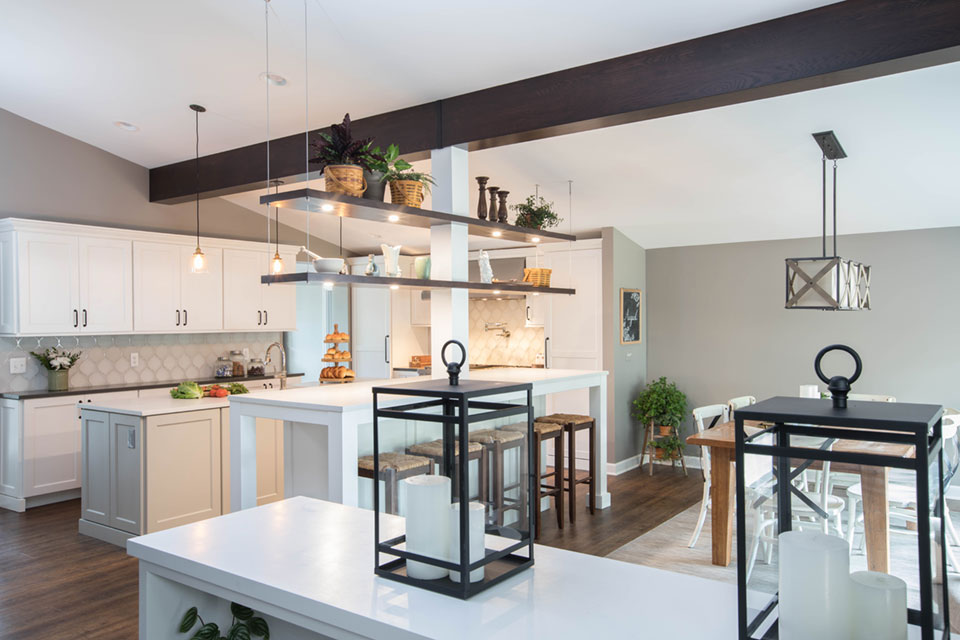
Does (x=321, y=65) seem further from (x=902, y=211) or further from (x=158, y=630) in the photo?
(x=902, y=211)

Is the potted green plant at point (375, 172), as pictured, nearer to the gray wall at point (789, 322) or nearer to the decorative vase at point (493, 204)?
the decorative vase at point (493, 204)

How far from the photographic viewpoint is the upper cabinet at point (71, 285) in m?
5.46

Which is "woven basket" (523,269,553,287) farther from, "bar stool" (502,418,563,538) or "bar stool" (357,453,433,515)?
"bar stool" (357,453,433,515)

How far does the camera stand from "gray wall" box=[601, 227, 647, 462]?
6664 mm

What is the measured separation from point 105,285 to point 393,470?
4.18 meters

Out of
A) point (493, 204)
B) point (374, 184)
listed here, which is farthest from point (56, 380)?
point (493, 204)

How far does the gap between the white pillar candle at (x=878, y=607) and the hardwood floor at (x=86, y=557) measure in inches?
131

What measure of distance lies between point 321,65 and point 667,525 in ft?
13.2

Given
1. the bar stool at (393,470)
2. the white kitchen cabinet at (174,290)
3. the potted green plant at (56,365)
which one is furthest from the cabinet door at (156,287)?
the bar stool at (393,470)

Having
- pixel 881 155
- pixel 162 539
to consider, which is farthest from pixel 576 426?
pixel 162 539

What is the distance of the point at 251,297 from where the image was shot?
282 inches

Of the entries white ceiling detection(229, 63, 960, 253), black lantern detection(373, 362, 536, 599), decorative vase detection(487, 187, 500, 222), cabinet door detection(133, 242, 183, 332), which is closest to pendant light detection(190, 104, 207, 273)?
cabinet door detection(133, 242, 183, 332)

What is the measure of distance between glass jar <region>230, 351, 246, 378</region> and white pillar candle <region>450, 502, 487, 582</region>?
20.5 feet

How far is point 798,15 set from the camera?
2.93 metres
